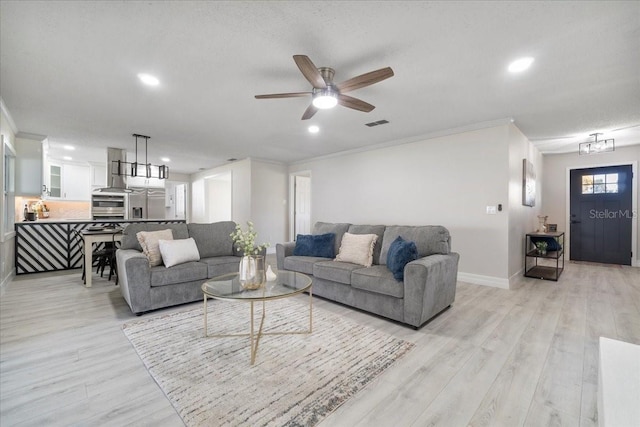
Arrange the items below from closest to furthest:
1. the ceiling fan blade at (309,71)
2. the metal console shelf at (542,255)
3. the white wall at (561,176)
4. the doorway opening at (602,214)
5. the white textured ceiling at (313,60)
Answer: the white textured ceiling at (313,60) < the ceiling fan blade at (309,71) < the metal console shelf at (542,255) < the doorway opening at (602,214) < the white wall at (561,176)

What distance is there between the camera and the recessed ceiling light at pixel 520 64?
2.45m

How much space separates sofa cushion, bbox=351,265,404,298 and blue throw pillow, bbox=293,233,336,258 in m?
0.81

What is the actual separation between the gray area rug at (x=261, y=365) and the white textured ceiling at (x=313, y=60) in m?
2.44

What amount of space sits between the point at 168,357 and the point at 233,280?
83cm

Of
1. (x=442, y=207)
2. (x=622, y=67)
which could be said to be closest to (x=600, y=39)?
(x=622, y=67)

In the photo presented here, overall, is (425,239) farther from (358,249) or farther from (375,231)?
(358,249)

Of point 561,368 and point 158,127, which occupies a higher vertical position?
point 158,127

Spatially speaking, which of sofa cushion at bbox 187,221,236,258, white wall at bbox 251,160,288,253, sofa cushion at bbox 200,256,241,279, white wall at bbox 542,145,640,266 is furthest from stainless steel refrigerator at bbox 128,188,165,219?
white wall at bbox 542,145,640,266

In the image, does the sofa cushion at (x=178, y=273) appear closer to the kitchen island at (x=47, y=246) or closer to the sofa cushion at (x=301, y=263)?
the sofa cushion at (x=301, y=263)

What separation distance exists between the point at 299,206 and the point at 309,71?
223 inches

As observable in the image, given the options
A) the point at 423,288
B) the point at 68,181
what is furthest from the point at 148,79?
the point at 68,181

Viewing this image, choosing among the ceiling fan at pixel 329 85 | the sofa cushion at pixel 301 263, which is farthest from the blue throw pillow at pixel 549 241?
the ceiling fan at pixel 329 85

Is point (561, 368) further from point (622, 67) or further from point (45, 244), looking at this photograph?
point (45, 244)

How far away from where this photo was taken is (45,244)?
5.07m
